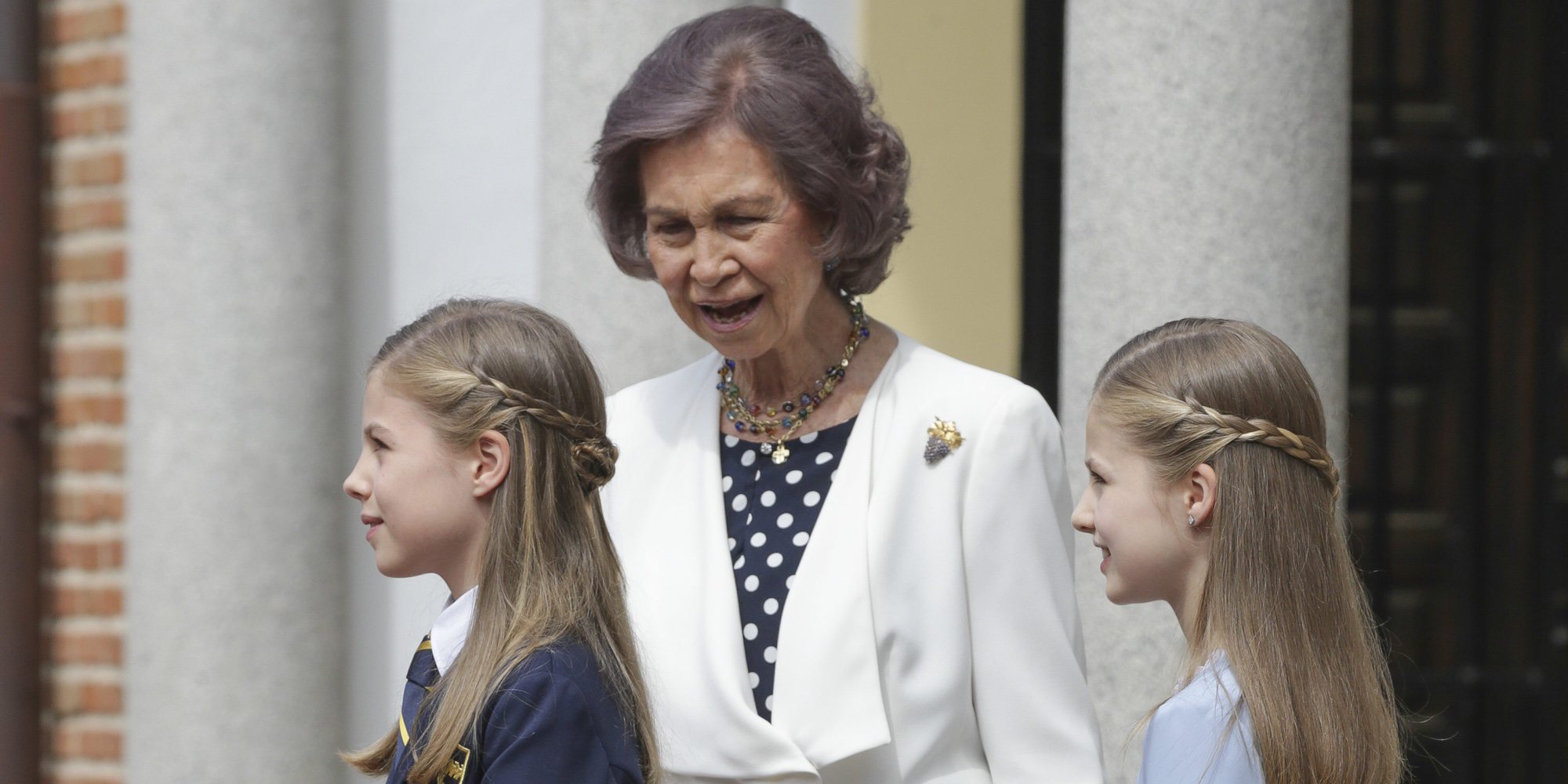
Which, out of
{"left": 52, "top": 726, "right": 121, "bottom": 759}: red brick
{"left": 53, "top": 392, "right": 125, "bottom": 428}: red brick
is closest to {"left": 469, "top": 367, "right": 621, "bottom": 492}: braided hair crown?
{"left": 53, "top": 392, "right": 125, "bottom": 428}: red brick

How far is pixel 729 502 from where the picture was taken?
102 inches

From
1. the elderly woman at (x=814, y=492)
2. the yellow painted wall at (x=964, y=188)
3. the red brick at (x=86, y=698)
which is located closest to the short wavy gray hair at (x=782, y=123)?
the elderly woman at (x=814, y=492)

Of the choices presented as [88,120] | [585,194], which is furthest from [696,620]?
[88,120]

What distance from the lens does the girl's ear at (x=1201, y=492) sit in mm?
1963

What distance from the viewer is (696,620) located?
8.06 feet

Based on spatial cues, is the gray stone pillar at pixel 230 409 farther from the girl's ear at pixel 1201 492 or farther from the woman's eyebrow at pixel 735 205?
the girl's ear at pixel 1201 492

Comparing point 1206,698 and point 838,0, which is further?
point 838,0

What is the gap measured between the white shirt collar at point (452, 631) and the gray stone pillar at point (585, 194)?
1.57 metres

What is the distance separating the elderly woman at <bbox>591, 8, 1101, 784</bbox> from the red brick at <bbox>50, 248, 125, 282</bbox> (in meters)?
2.25

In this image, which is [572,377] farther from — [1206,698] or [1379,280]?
[1379,280]

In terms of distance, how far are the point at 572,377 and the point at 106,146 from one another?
9.30 feet

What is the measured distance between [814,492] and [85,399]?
2658mm

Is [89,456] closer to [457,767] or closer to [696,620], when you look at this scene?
[696,620]

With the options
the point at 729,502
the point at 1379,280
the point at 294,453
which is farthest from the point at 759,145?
the point at 1379,280
